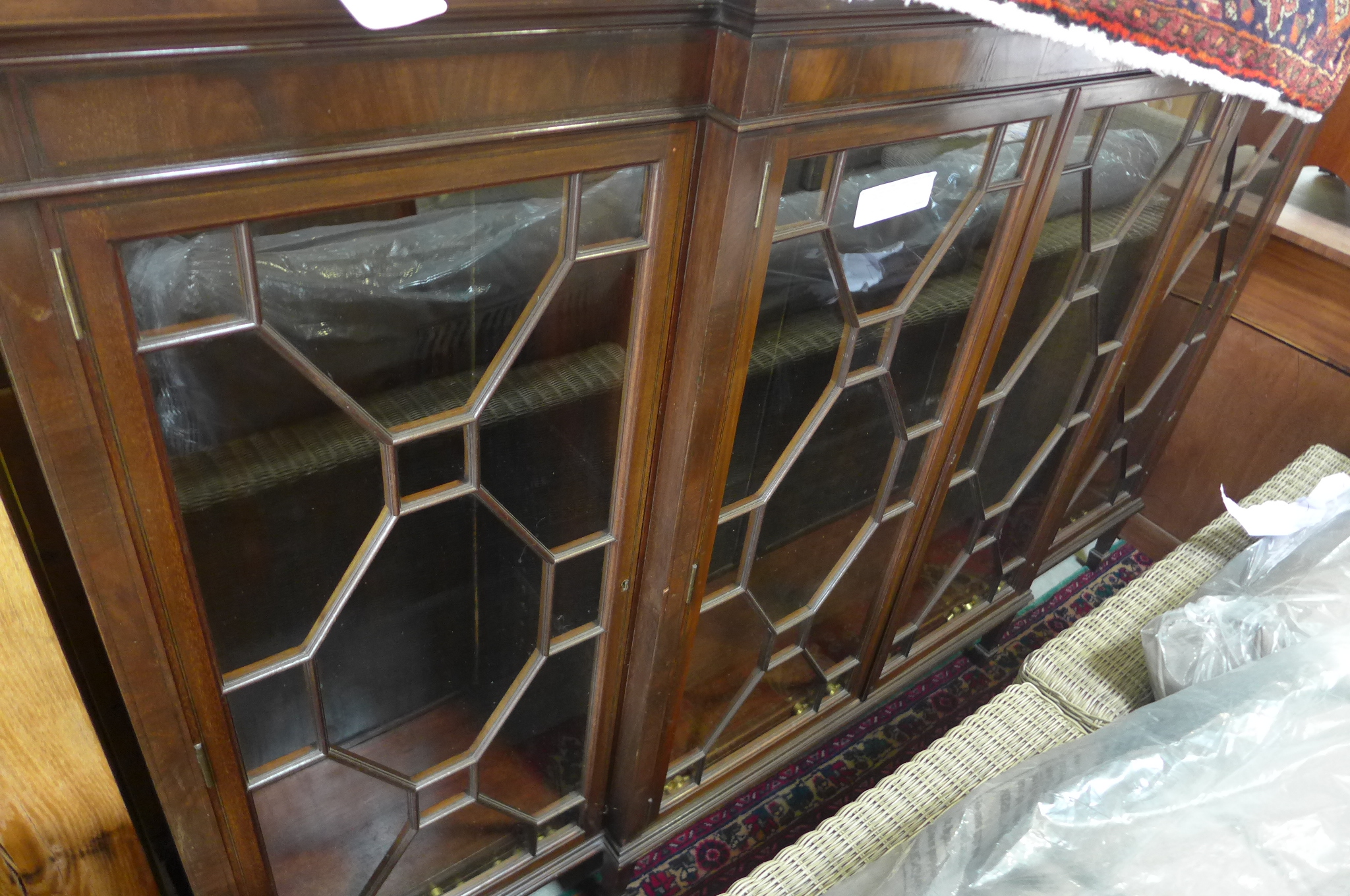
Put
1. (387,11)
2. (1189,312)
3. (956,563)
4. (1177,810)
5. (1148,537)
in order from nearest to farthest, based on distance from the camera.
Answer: (387,11), (1177,810), (956,563), (1189,312), (1148,537)

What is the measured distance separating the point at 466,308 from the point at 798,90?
277 mm

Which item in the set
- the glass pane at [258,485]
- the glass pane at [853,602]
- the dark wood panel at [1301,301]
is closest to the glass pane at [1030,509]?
the glass pane at [853,602]

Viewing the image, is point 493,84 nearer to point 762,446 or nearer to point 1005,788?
point 762,446

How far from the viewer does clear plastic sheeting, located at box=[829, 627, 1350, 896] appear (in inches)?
30.0

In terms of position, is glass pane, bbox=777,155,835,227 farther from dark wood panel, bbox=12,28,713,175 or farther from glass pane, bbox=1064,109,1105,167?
glass pane, bbox=1064,109,1105,167

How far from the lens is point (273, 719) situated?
2.52 ft

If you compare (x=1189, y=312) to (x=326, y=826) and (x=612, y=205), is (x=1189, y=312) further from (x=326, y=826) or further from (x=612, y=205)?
(x=326, y=826)

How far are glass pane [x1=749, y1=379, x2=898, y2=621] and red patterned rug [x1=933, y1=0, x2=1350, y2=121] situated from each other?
1.26 feet

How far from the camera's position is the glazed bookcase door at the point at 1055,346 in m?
1.05

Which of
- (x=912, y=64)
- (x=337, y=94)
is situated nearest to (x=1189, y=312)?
(x=912, y=64)

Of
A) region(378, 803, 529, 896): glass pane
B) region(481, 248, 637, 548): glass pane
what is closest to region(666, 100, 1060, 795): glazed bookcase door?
region(481, 248, 637, 548): glass pane

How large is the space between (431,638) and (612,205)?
420 mm

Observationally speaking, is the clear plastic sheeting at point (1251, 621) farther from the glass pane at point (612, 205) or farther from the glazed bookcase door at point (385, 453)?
the glass pane at point (612, 205)

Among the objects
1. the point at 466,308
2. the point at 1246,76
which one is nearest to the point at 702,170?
the point at 466,308
